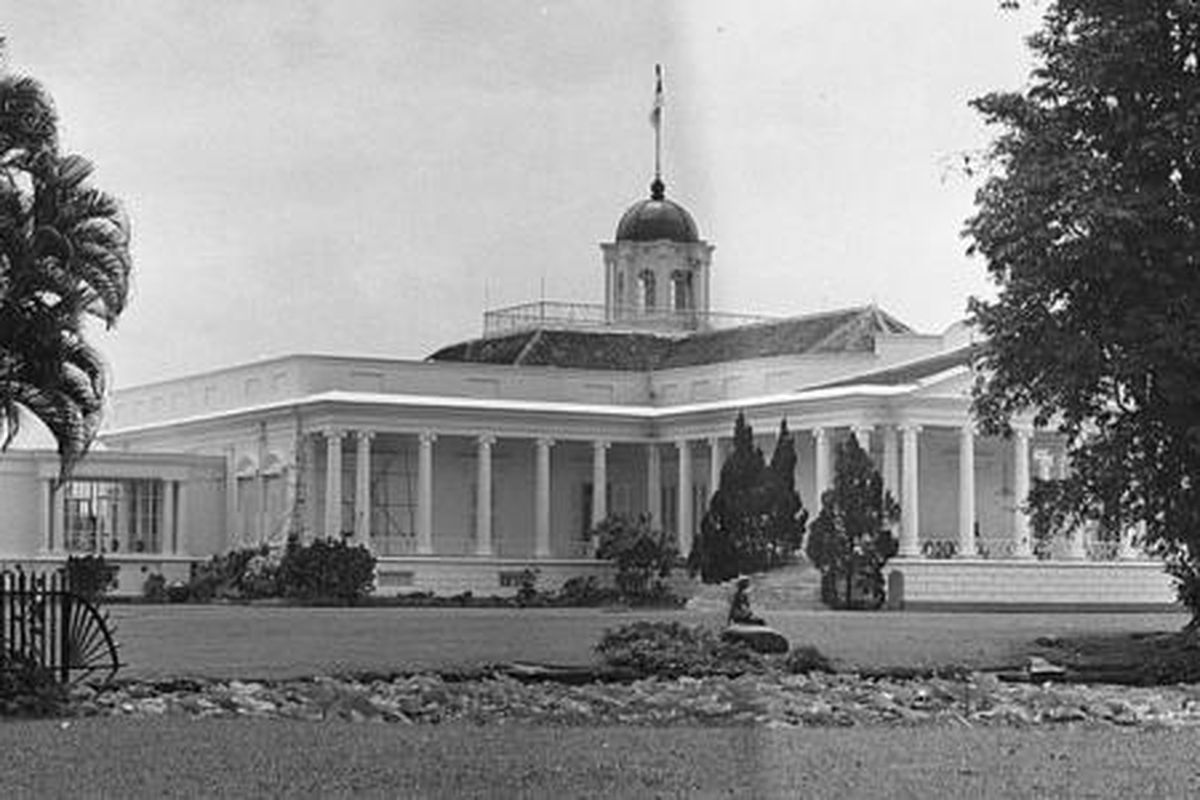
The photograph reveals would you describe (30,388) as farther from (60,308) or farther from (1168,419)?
(1168,419)

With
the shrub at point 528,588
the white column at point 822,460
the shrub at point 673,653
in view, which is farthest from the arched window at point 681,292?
the shrub at point 673,653

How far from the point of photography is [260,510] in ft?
227

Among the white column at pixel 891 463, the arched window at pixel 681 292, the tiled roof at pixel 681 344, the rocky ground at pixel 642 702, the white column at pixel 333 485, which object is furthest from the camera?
the arched window at pixel 681 292

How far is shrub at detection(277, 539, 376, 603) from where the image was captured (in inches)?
2188

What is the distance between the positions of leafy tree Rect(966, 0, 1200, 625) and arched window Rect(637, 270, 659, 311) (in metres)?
42.7

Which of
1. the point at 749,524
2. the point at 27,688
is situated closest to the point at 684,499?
the point at 749,524

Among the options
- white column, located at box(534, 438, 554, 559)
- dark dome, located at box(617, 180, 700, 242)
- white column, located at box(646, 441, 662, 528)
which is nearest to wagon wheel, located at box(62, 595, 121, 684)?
white column, located at box(534, 438, 554, 559)

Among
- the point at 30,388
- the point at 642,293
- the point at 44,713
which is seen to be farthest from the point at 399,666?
the point at 642,293

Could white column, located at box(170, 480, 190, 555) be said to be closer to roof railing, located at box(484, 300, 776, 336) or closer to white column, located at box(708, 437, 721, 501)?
roof railing, located at box(484, 300, 776, 336)

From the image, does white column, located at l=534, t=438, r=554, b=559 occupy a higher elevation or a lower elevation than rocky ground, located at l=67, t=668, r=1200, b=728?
higher

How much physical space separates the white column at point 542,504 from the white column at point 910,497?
403 inches

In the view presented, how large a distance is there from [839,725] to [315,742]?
17.1 feet

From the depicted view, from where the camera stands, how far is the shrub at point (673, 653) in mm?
26281

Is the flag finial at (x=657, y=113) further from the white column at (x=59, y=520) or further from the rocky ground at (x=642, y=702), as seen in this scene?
the white column at (x=59, y=520)
